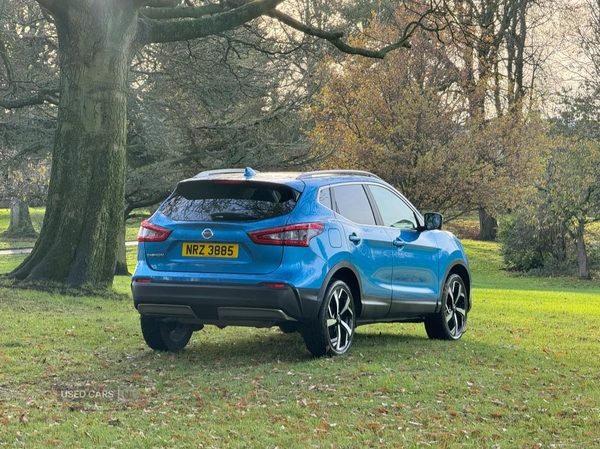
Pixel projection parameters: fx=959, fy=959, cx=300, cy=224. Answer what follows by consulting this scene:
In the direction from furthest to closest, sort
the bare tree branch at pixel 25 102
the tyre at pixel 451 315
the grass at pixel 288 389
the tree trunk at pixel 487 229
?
the tree trunk at pixel 487 229 < the bare tree branch at pixel 25 102 < the tyre at pixel 451 315 < the grass at pixel 288 389

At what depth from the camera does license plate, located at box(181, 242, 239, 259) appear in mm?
8805

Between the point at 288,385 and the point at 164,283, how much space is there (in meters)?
1.78

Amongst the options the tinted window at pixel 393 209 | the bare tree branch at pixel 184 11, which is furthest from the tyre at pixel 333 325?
the bare tree branch at pixel 184 11

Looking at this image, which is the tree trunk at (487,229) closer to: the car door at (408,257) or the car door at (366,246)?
the car door at (408,257)

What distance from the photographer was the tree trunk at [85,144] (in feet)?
50.5

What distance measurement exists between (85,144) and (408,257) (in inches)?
275

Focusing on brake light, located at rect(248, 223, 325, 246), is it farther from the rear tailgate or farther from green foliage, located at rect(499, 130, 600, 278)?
green foliage, located at rect(499, 130, 600, 278)

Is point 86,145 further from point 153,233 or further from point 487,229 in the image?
point 487,229

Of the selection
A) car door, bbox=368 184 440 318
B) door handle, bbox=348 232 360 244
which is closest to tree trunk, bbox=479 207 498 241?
car door, bbox=368 184 440 318

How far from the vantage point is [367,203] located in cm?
1022

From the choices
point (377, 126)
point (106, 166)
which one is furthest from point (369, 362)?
point (377, 126)

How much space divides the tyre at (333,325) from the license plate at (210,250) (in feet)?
3.23

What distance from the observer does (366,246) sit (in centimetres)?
977

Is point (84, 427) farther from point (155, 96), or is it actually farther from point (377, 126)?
point (377, 126)
